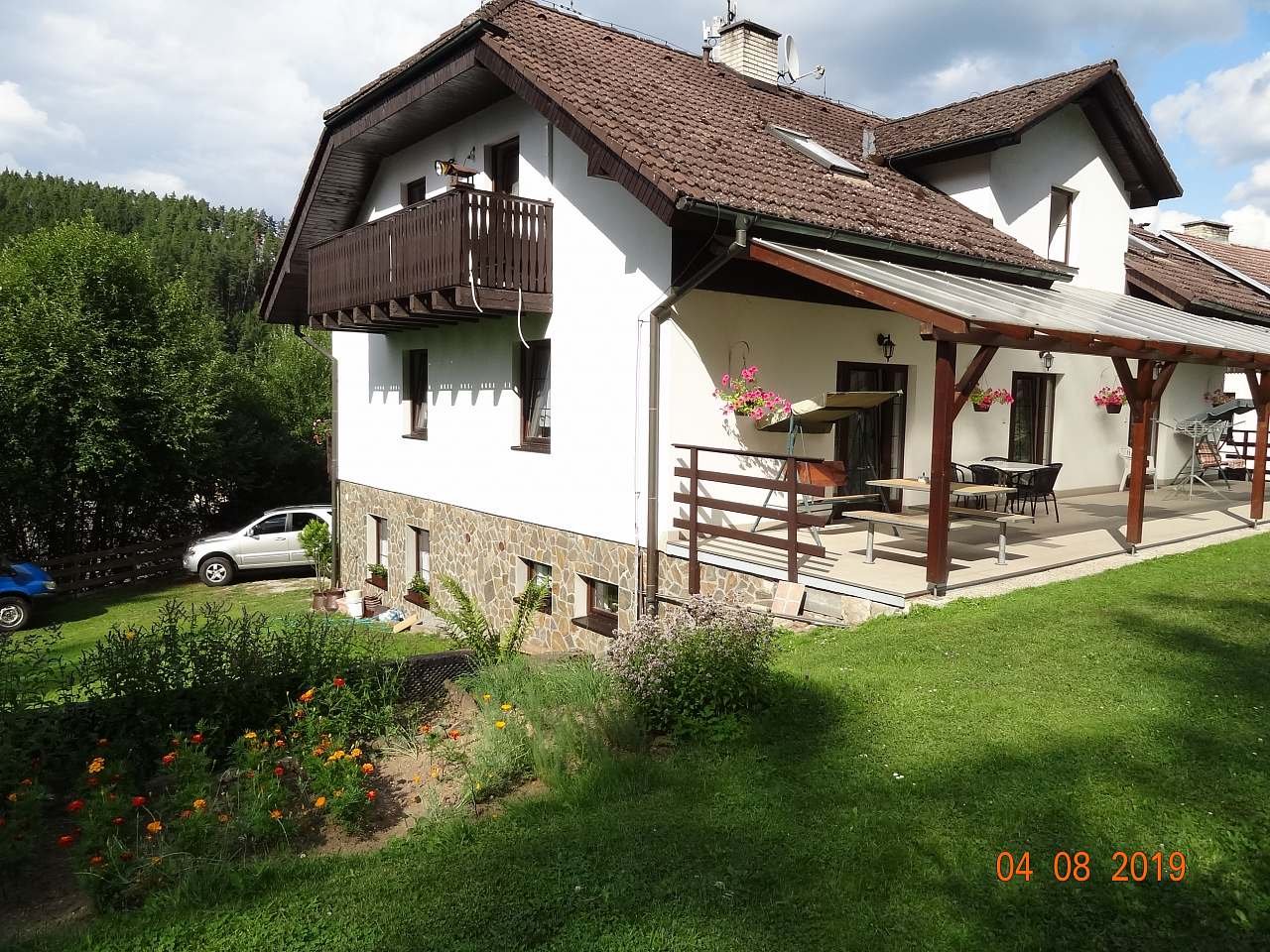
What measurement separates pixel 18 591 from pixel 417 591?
788cm

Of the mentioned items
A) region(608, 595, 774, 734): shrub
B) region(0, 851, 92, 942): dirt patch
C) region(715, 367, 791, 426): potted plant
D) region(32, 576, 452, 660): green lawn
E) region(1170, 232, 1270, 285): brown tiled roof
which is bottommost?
region(32, 576, 452, 660): green lawn

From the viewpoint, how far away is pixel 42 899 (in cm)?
419

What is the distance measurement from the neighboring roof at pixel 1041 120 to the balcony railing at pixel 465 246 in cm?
639

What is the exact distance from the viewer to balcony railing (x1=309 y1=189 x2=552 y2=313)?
34.3 ft

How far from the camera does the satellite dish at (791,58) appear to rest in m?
15.0

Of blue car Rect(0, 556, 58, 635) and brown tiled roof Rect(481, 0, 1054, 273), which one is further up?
brown tiled roof Rect(481, 0, 1054, 273)

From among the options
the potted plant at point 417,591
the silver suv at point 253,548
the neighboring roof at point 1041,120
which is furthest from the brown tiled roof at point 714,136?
the silver suv at point 253,548

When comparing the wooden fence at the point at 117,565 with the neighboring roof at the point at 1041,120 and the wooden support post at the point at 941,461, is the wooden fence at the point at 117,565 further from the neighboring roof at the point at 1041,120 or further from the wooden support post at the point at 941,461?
the wooden support post at the point at 941,461

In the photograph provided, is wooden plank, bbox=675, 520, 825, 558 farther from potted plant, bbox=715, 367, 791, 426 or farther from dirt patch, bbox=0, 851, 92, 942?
dirt patch, bbox=0, 851, 92, 942

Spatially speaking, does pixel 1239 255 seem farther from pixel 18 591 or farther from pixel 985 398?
pixel 18 591

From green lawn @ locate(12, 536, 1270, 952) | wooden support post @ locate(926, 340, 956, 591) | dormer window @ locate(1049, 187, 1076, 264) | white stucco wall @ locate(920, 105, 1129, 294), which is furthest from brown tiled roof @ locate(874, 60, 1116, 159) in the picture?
green lawn @ locate(12, 536, 1270, 952)

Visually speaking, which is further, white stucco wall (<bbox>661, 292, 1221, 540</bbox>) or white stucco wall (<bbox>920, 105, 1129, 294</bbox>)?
white stucco wall (<bbox>920, 105, 1129, 294</bbox>)

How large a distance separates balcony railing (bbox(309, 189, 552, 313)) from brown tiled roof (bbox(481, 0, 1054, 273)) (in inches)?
60.0

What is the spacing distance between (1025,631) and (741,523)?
372 cm
